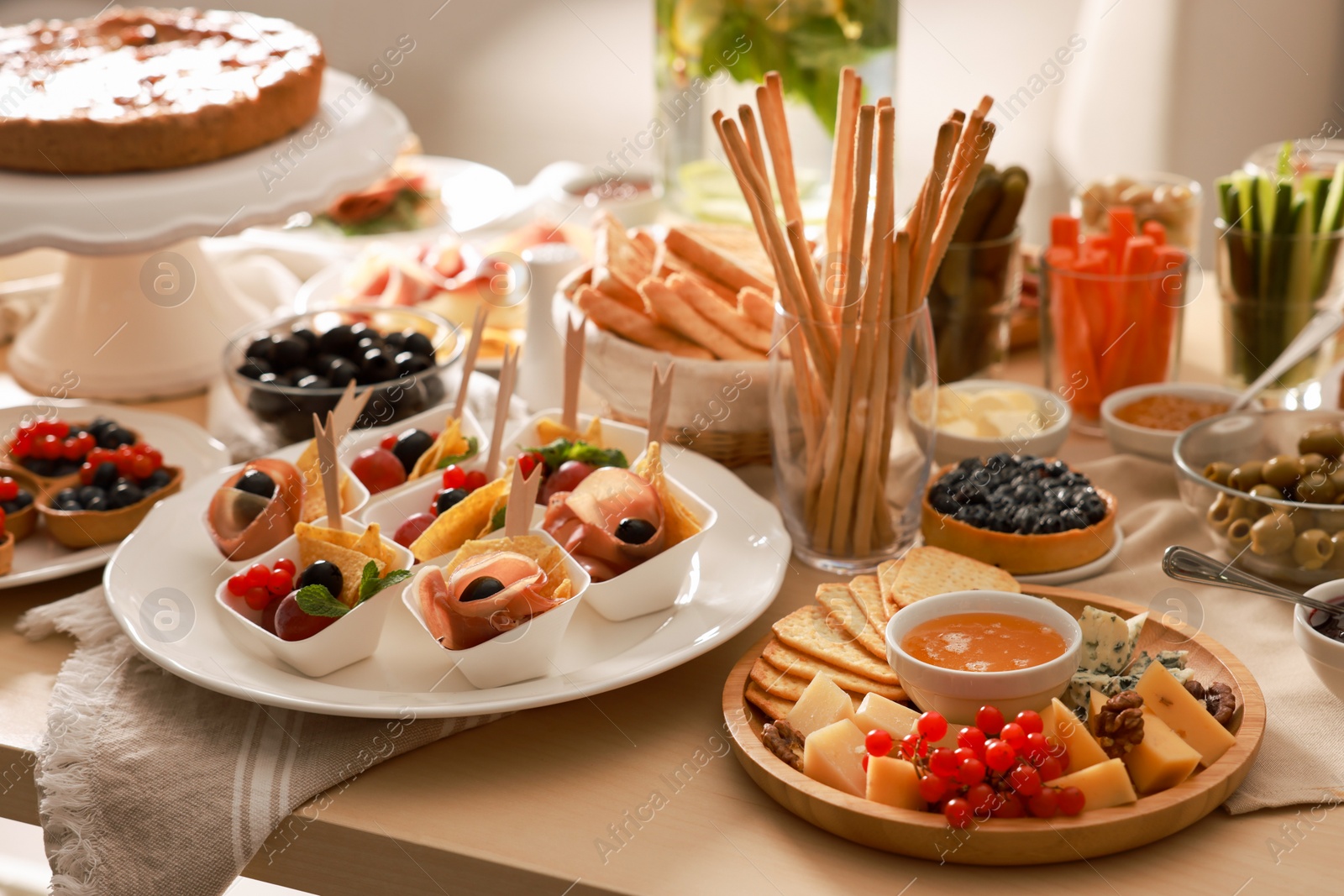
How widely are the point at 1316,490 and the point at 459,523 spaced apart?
722 millimetres

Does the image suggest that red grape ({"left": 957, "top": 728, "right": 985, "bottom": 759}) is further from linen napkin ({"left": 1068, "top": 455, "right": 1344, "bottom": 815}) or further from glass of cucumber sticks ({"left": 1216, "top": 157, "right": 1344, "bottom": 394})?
glass of cucumber sticks ({"left": 1216, "top": 157, "right": 1344, "bottom": 394})

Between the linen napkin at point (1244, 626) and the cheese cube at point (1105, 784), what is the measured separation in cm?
9

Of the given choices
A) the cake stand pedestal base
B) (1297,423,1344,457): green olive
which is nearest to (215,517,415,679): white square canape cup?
the cake stand pedestal base

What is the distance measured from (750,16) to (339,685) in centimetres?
110

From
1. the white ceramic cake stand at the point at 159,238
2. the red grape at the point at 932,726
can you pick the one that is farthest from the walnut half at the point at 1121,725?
the white ceramic cake stand at the point at 159,238

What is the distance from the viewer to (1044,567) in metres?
1.06

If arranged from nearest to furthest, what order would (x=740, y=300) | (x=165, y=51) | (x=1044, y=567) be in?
1. (x=1044, y=567)
2. (x=740, y=300)
3. (x=165, y=51)

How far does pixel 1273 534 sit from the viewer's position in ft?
3.25

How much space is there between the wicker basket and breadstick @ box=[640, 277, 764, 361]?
28 millimetres

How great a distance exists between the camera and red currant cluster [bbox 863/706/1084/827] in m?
0.75

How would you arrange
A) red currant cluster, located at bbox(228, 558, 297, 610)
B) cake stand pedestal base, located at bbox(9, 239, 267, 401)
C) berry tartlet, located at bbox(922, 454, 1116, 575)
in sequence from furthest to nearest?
1. cake stand pedestal base, located at bbox(9, 239, 267, 401)
2. berry tartlet, located at bbox(922, 454, 1116, 575)
3. red currant cluster, located at bbox(228, 558, 297, 610)

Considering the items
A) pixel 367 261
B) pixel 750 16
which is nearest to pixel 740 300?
pixel 750 16

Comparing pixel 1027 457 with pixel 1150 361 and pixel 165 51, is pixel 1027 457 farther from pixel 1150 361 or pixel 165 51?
pixel 165 51

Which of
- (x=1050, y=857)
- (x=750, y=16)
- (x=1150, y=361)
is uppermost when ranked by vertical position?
(x=750, y=16)
